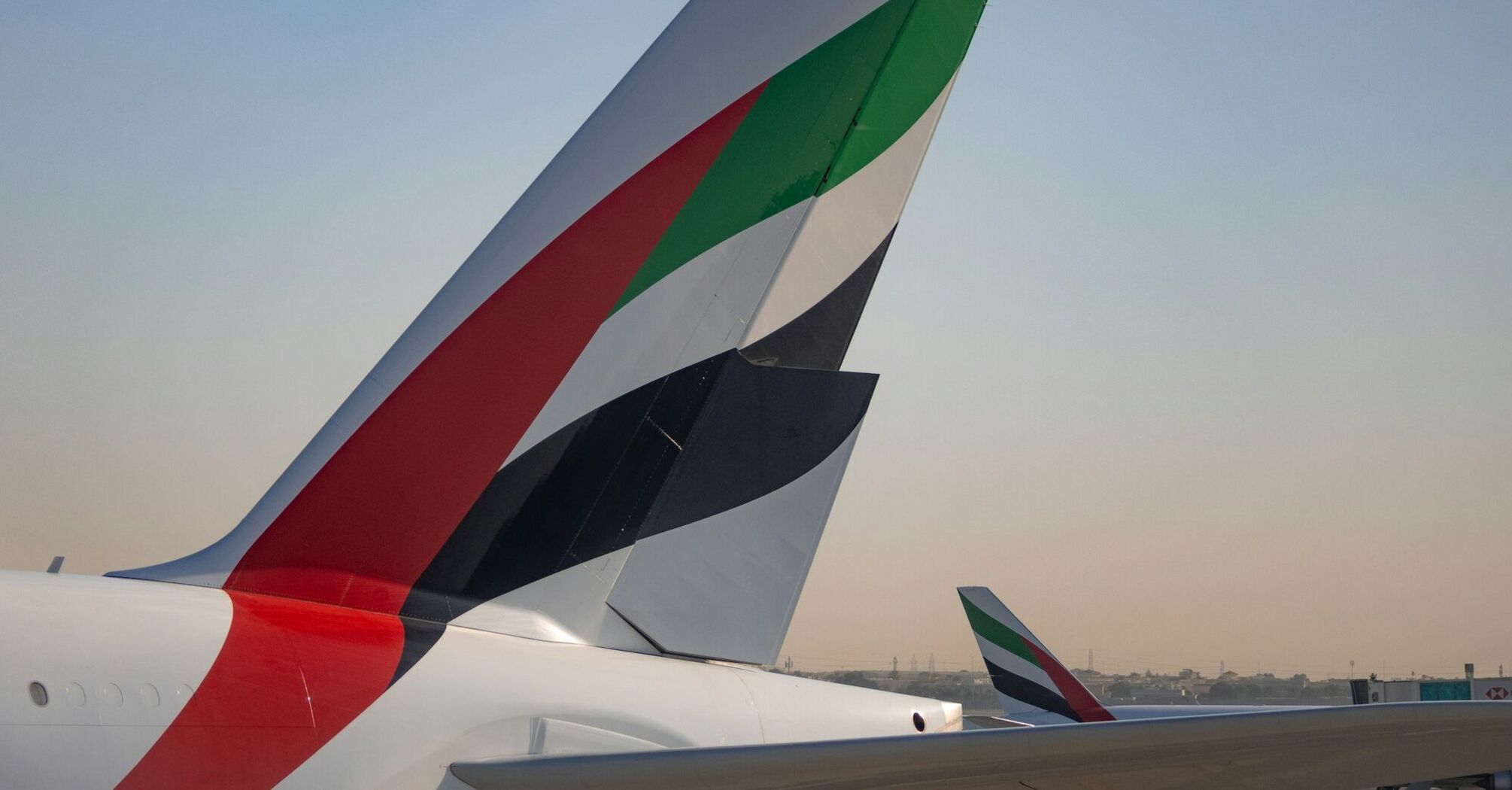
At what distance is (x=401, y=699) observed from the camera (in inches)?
150

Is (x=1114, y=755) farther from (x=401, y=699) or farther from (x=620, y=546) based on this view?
(x=620, y=546)

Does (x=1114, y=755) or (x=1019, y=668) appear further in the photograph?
(x=1019, y=668)

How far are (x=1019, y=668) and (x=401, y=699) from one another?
20.4 metres

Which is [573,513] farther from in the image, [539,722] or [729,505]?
[539,722]

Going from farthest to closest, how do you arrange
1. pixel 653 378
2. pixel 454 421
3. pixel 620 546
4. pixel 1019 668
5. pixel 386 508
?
pixel 1019 668 → pixel 653 378 → pixel 620 546 → pixel 454 421 → pixel 386 508

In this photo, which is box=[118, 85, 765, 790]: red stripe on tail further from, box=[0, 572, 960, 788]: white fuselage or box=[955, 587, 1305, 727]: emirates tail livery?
box=[955, 587, 1305, 727]: emirates tail livery

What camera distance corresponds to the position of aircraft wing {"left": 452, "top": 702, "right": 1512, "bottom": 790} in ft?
10.4

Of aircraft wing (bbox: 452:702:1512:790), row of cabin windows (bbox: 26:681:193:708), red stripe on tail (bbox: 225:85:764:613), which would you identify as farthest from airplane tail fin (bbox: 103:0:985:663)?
aircraft wing (bbox: 452:702:1512:790)

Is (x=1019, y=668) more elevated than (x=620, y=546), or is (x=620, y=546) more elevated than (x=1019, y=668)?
(x=620, y=546)

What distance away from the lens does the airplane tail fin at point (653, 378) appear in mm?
4527

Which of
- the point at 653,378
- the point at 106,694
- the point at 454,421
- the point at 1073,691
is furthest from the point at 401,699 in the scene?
the point at 1073,691

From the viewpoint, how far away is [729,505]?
5090 mm

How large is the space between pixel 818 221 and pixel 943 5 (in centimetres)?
124

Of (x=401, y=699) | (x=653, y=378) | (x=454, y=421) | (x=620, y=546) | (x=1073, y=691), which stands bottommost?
(x=1073, y=691)
